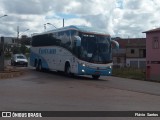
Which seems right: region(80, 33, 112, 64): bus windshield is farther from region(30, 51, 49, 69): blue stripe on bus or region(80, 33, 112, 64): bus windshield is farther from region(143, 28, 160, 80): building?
region(143, 28, 160, 80): building

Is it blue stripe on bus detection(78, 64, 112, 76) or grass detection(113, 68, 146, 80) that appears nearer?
blue stripe on bus detection(78, 64, 112, 76)

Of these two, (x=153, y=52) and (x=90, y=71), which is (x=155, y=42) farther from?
(x=90, y=71)

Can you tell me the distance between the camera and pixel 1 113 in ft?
38.5

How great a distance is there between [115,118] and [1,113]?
325 centimetres

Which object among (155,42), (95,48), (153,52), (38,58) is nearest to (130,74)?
(153,52)

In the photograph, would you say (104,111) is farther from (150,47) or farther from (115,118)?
(150,47)

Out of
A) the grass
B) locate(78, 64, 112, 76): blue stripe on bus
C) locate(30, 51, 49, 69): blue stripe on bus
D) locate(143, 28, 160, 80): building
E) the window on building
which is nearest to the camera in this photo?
locate(78, 64, 112, 76): blue stripe on bus

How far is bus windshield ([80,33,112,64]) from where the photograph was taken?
2723 centimetres

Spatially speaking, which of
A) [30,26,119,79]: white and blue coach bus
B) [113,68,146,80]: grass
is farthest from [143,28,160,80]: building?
[30,26,119,79]: white and blue coach bus

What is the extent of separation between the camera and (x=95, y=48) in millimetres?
27547

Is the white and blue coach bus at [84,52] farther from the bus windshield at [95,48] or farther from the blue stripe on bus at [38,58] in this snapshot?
the blue stripe on bus at [38,58]

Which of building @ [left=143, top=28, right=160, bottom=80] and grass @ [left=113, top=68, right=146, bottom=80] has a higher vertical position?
building @ [left=143, top=28, right=160, bottom=80]

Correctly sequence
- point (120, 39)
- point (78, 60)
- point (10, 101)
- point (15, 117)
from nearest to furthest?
point (15, 117) → point (10, 101) → point (78, 60) → point (120, 39)

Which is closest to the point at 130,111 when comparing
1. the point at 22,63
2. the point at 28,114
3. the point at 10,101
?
the point at 28,114
